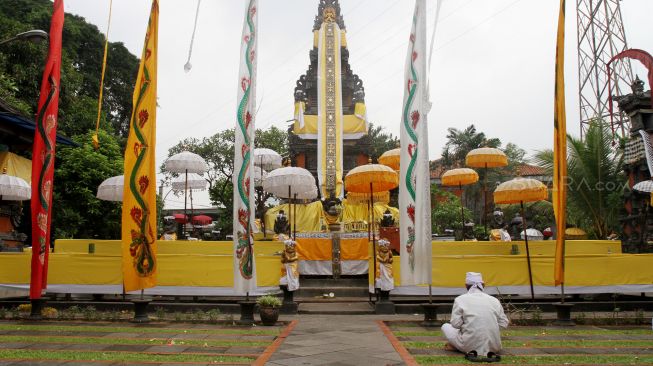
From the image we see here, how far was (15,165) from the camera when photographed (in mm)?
16031

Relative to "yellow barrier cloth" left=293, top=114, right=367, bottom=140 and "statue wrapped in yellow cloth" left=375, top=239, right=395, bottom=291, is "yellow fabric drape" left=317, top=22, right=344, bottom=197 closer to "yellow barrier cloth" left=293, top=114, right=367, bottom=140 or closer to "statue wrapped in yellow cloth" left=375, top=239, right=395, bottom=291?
"yellow barrier cloth" left=293, top=114, right=367, bottom=140

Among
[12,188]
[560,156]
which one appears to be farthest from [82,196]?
[560,156]

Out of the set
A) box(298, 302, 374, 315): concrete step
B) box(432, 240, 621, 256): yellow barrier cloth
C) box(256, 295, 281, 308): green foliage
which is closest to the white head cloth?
box(256, 295, 281, 308): green foliage

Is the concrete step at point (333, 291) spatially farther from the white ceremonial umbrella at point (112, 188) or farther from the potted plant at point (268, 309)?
the white ceremonial umbrella at point (112, 188)

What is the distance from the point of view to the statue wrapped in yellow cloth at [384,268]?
10352 mm

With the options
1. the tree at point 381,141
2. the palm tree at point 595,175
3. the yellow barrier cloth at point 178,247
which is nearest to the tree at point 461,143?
the tree at point 381,141

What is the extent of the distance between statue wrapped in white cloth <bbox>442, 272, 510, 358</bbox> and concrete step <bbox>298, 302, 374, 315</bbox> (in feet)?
14.5

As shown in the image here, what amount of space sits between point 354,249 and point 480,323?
7.58 metres

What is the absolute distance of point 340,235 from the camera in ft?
44.5

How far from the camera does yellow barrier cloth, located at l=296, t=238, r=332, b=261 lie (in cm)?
1348

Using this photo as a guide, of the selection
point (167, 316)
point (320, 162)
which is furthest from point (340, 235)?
point (320, 162)

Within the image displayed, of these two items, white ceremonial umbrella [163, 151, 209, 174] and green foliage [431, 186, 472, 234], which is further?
green foliage [431, 186, 472, 234]

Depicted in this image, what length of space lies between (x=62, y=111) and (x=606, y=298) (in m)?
21.9

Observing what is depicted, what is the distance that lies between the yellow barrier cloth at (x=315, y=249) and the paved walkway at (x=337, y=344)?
3.73 m
